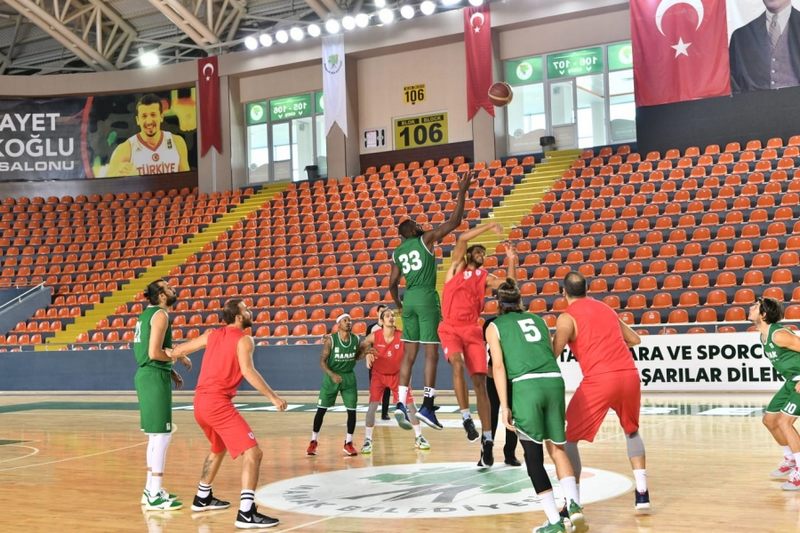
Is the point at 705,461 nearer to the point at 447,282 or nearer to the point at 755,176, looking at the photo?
the point at 447,282

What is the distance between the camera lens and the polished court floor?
6934 mm

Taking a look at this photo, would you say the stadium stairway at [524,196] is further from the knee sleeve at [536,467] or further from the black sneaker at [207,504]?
the knee sleeve at [536,467]

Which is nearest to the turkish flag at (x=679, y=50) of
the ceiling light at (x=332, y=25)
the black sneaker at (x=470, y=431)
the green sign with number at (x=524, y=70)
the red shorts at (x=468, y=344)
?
the green sign with number at (x=524, y=70)

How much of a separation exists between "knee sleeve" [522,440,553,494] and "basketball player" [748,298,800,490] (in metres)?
2.49

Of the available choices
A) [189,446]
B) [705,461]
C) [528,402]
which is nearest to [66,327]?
→ [189,446]

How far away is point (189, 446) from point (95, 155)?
22.6 metres

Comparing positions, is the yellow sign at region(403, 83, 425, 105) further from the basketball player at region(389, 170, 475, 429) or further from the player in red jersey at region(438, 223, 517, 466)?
the player in red jersey at region(438, 223, 517, 466)

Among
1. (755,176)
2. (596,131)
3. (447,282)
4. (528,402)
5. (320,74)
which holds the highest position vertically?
(320,74)

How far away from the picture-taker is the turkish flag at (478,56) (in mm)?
26344

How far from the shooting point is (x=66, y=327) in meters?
25.2

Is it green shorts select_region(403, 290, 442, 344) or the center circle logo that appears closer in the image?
the center circle logo

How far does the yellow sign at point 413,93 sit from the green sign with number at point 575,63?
3.85 metres

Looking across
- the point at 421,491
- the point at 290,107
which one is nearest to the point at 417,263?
the point at 421,491

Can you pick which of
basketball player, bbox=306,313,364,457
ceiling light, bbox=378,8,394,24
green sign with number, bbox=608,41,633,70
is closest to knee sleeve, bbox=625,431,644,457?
basketball player, bbox=306,313,364,457
